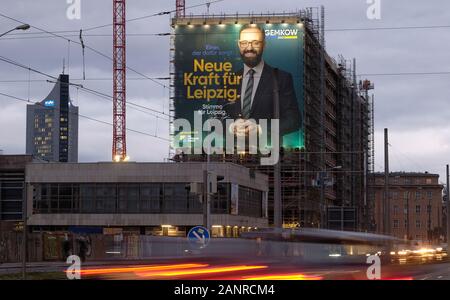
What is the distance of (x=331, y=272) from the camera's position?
34.3 feet

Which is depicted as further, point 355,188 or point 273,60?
point 355,188

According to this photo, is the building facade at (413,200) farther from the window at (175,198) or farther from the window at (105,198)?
the window at (105,198)

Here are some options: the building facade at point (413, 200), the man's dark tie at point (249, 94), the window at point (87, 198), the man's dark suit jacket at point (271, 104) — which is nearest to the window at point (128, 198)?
the window at point (87, 198)

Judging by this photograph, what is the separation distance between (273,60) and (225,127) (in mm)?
9398

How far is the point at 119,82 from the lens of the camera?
105750 millimetres

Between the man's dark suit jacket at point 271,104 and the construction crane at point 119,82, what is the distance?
1608cm

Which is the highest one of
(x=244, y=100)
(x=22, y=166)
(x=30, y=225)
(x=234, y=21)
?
(x=234, y=21)

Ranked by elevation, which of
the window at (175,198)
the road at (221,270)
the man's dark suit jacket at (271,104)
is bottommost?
the road at (221,270)

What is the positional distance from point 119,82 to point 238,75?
1858 cm

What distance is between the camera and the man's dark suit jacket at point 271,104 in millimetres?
93125

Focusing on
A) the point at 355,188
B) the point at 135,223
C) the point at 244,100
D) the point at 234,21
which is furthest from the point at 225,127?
the point at 355,188

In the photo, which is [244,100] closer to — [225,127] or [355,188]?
[225,127]

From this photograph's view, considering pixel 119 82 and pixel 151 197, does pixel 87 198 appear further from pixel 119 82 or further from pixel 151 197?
pixel 119 82
